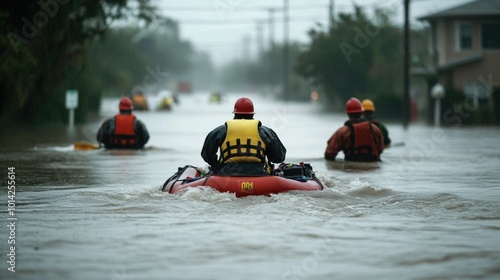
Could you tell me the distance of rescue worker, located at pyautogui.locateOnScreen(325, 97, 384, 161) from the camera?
21969 mm

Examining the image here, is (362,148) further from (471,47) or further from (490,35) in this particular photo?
(471,47)

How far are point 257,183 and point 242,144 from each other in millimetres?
649

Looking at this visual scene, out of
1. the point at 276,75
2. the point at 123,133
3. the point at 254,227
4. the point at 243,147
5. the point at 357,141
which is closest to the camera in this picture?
the point at 254,227

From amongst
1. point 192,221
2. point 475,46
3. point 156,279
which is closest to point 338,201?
point 192,221

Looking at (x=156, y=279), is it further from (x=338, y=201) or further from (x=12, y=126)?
(x=12, y=126)

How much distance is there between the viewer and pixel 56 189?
17.6 m

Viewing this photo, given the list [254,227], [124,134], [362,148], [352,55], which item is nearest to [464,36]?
[352,55]

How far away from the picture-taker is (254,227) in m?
12.6

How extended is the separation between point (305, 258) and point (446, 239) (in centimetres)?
211

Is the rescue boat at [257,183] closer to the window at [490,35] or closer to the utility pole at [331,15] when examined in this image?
the window at [490,35]

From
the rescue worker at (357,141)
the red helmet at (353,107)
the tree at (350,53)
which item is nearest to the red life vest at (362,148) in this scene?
the rescue worker at (357,141)

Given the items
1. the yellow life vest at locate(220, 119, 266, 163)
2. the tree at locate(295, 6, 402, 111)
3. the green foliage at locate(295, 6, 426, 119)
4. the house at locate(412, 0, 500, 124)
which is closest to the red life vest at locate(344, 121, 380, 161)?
the yellow life vest at locate(220, 119, 266, 163)

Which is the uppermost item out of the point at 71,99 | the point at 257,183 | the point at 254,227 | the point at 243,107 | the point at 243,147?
the point at 243,107

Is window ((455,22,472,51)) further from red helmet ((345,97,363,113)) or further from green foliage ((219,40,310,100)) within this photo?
green foliage ((219,40,310,100))
